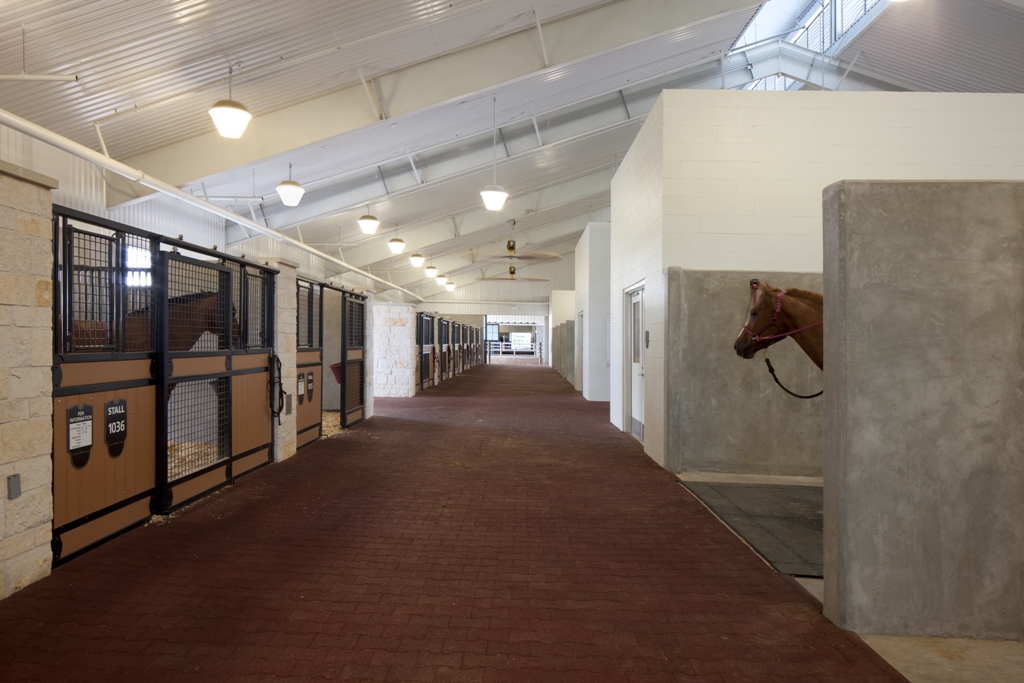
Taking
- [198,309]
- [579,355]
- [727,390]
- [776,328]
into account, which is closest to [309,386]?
[198,309]

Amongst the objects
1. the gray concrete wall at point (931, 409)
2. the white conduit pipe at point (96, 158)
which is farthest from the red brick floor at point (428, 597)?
the white conduit pipe at point (96, 158)

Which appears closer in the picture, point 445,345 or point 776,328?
point 776,328

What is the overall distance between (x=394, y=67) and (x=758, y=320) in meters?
5.87

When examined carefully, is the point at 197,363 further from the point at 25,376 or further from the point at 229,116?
the point at 229,116

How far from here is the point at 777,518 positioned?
4359mm

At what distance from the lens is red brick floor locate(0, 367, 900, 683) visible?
7.72ft

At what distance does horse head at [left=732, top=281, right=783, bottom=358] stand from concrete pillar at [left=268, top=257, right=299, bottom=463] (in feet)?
15.6

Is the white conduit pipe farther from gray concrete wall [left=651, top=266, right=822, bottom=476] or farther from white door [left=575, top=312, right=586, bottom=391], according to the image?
white door [left=575, top=312, right=586, bottom=391]

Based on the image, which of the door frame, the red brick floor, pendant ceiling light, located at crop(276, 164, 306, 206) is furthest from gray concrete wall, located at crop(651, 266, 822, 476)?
pendant ceiling light, located at crop(276, 164, 306, 206)

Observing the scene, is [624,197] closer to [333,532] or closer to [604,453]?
[604,453]

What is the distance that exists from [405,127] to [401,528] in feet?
24.4

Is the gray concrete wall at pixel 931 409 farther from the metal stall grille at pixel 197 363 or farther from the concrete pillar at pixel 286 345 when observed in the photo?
the concrete pillar at pixel 286 345

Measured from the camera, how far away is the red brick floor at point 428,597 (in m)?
2.35

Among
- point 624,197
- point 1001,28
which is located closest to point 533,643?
point 624,197
